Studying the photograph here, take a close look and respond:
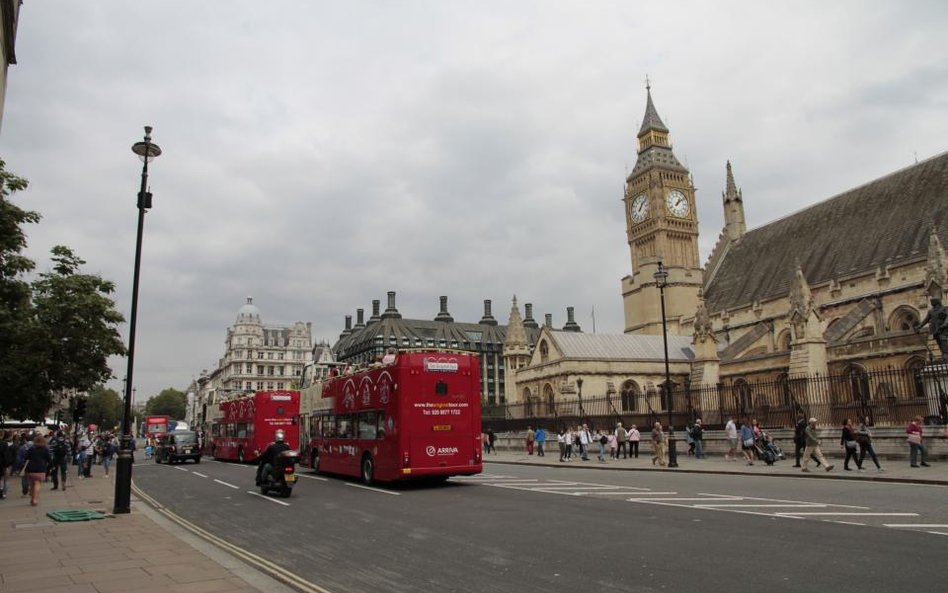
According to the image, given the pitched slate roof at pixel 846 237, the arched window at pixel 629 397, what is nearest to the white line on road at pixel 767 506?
the arched window at pixel 629 397

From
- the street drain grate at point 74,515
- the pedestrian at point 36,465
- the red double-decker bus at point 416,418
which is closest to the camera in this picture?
the street drain grate at point 74,515

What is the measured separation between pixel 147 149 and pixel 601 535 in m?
12.6

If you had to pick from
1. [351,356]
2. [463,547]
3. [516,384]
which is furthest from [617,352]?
[351,356]

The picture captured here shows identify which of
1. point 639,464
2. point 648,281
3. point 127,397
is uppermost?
point 648,281

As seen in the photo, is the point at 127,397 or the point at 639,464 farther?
the point at 639,464

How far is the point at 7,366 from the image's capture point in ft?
80.2

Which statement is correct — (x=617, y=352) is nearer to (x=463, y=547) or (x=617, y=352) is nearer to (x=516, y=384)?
(x=516, y=384)

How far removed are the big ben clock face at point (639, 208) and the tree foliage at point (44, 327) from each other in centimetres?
5402

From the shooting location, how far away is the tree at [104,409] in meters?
118

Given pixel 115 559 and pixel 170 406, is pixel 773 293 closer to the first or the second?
pixel 115 559

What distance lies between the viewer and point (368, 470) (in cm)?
1855

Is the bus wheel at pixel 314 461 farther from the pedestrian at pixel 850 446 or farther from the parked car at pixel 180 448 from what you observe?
the pedestrian at pixel 850 446

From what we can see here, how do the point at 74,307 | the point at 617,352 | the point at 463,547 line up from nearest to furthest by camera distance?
the point at 463,547 < the point at 74,307 < the point at 617,352

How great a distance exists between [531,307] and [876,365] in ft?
334
